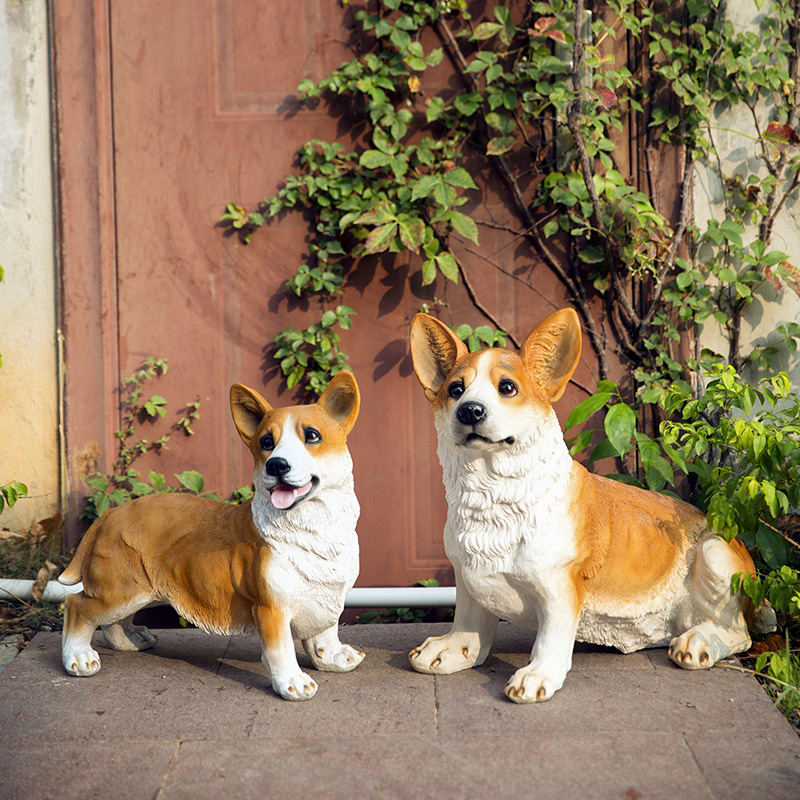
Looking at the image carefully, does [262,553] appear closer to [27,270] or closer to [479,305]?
[479,305]

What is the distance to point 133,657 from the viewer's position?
12.1 ft

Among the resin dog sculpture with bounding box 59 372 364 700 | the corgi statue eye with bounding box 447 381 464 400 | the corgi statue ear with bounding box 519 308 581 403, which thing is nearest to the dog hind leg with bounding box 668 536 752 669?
the corgi statue ear with bounding box 519 308 581 403

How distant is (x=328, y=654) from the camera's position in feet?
11.4

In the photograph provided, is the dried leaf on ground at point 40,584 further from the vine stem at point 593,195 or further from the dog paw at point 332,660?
the vine stem at point 593,195

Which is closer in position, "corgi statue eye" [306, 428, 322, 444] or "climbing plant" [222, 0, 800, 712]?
"corgi statue eye" [306, 428, 322, 444]

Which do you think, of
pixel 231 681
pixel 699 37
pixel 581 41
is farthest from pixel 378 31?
pixel 231 681

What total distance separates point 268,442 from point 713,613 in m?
1.61

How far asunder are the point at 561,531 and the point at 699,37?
2.50 meters

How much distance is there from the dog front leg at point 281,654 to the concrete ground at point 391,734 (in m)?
0.05

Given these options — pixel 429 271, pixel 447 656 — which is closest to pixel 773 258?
pixel 429 271

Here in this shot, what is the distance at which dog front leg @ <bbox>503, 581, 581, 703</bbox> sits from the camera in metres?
3.12

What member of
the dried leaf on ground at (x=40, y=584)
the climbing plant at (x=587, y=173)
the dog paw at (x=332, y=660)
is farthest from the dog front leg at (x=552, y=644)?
the dried leaf on ground at (x=40, y=584)

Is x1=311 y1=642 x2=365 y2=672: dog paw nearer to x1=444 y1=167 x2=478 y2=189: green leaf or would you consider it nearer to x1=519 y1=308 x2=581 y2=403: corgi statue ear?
x1=519 y1=308 x2=581 y2=403: corgi statue ear

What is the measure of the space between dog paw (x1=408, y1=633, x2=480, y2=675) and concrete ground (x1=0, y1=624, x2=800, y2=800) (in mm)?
36
